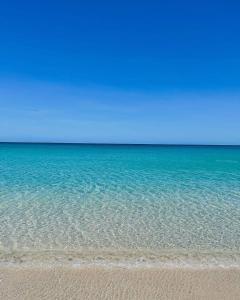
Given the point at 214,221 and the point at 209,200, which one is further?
the point at 209,200

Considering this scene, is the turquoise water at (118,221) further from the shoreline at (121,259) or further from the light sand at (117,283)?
the light sand at (117,283)

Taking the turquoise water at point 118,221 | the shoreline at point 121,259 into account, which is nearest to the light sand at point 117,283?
the shoreline at point 121,259

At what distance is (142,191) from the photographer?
10.5 m

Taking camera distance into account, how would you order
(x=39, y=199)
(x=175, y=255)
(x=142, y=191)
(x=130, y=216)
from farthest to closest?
(x=142, y=191) < (x=39, y=199) < (x=130, y=216) < (x=175, y=255)

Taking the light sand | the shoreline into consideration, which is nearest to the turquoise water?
the shoreline

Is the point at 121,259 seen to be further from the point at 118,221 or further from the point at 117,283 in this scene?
the point at 118,221

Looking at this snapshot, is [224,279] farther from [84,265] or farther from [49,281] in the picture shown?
[49,281]

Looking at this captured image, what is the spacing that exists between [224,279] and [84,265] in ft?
7.05

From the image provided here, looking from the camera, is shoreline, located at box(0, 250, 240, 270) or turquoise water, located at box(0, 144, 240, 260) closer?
shoreline, located at box(0, 250, 240, 270)

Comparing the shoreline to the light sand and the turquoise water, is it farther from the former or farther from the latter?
the light sand

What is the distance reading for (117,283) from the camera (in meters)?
3.91

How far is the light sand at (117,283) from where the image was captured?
360cm

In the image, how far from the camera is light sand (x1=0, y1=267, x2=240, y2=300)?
3.60 meters

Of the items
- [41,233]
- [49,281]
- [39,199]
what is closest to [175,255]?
[49,281]
